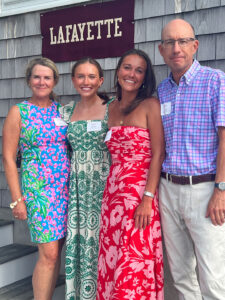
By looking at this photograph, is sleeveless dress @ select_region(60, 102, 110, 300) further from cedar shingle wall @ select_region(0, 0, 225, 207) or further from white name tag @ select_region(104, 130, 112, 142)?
cedar shingle wall @ select_region(0, 0, 225, 207)

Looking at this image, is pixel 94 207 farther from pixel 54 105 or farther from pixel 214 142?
pixel 214 142

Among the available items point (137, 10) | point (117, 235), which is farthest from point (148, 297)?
point (137, 10)

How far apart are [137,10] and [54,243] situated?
1.79 meters

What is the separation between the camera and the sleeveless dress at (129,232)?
227 cm

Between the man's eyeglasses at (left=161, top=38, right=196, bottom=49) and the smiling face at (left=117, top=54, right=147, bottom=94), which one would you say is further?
the smiling face at (left=117, top=54, right=147, bottom=94)

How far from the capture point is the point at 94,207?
2.61 meters

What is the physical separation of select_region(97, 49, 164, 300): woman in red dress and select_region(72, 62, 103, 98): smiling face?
256 mm

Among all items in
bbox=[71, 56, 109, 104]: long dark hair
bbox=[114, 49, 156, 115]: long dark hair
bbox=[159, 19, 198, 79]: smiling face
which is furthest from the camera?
bbox=[71, 56, 109, 104]: long dark hair

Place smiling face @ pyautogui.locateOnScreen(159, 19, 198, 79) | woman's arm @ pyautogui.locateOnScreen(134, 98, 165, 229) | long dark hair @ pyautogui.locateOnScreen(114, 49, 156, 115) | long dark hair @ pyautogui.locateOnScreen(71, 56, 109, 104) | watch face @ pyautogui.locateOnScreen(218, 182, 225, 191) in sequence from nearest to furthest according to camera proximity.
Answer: watch face @ pyautogui.locateOnScreen(218, 182, 225, 191)
smiling face @ pyautogui.locateOnScreen(159, 19, 198, 79)
woman's arm @ pyautogui.locateOnScreen(134, 98, 165, 229)
long dark hair @ pyautogui.locateOnScreen(114, 49, 156, 115)
long dark hair @ pyautogui.locateOnScreen(71, 56, 109, 104)

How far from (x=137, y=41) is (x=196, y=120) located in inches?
47.5

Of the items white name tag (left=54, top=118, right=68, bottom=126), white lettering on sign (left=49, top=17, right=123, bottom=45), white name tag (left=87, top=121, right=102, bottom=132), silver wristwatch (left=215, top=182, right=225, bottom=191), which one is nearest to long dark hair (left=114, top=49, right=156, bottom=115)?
white name tag (left=87, top=121, right=102, bottom=132)

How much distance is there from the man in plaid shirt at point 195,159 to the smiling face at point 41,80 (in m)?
0.82

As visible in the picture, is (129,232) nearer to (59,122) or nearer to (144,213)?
(144,213)

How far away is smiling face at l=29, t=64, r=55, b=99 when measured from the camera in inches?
103
